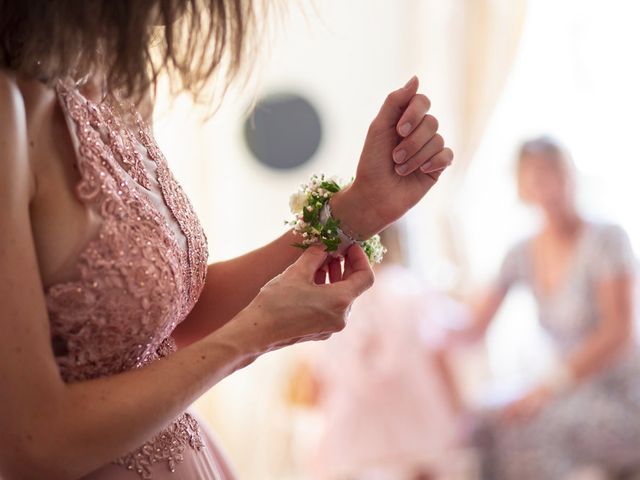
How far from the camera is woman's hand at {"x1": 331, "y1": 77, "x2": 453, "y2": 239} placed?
1427 mm

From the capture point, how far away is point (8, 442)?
3.45 feet

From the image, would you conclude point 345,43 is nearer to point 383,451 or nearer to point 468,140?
point 468,140

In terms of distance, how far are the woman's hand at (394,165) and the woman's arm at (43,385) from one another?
0.40m

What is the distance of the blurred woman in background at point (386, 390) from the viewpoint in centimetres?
410

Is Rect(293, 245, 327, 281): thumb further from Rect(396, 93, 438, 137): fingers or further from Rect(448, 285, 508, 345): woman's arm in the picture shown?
Rect(448, 285, 508, 345): woman's arm

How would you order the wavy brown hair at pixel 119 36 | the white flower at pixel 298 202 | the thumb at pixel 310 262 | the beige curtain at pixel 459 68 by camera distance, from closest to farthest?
the wavy brown hair at pixel 119 36 < the thumb at pixel 310 262 < the white flower at pixel 298 202 < the beige curtain at pixel 459 68

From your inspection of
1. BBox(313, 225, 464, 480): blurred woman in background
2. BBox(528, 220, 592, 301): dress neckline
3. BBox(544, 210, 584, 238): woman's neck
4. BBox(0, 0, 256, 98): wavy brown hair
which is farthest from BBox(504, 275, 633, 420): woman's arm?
BBox(0, 0, 256, 98): wavy brown hair

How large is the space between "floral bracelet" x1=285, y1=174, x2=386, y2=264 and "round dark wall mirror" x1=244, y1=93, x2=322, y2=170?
13.3 feet

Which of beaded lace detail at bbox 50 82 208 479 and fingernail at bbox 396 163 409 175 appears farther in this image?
fingernail at bbox 396 163 409 175

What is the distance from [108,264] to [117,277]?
0.06 ft

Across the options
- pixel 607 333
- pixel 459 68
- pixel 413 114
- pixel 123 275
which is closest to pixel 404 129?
pixel 413 114

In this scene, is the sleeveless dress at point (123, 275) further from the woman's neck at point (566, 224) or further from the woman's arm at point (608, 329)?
the woman's neck at point (566, 224)

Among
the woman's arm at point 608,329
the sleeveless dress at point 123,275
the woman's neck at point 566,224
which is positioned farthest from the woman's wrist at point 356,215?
the woman's neck at point 566,224

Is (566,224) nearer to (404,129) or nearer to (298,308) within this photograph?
(404,129)
